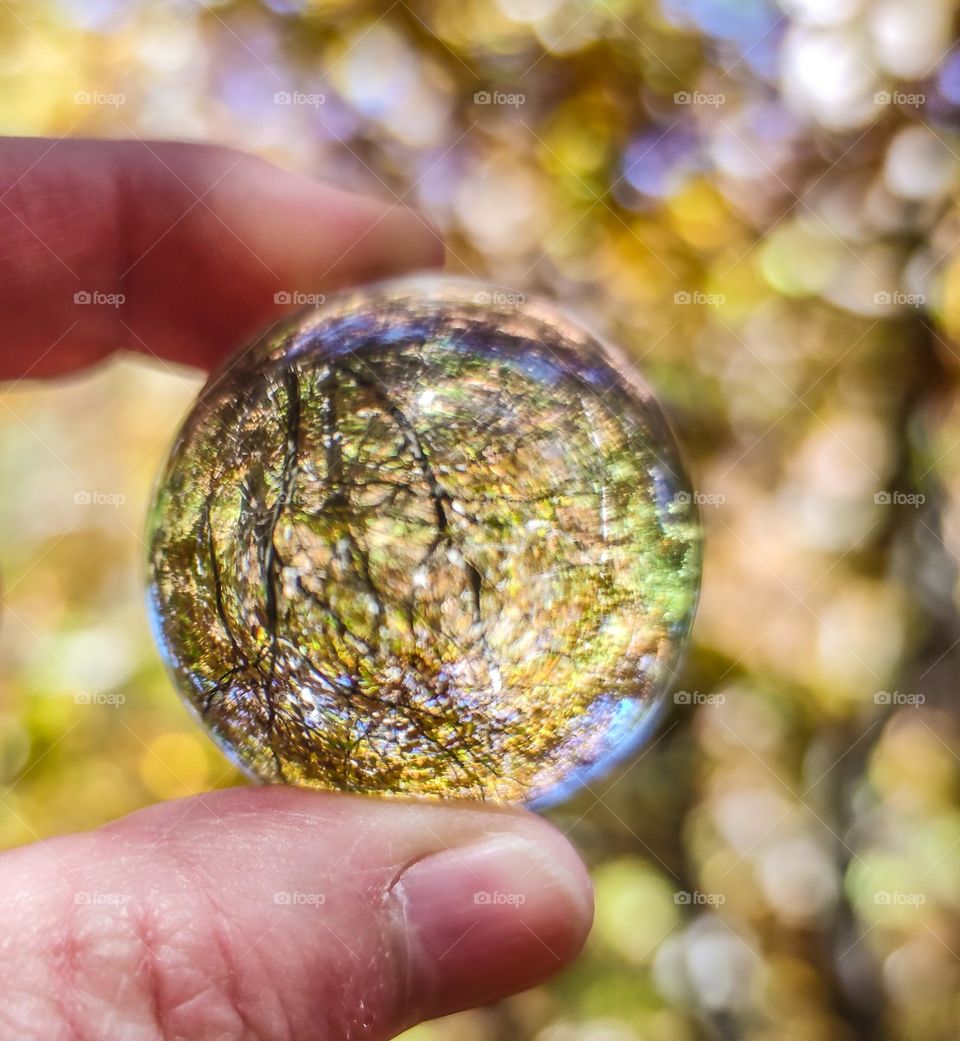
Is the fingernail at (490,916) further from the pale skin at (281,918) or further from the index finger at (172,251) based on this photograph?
the index finger at (172,251)

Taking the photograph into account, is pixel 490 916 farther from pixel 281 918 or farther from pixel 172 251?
pixel 172 251

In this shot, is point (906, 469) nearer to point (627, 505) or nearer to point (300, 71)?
point (627, 505)

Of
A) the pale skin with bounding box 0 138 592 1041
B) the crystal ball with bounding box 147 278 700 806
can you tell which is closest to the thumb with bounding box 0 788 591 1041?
the pale skin with bounding box 0 138 592 1041

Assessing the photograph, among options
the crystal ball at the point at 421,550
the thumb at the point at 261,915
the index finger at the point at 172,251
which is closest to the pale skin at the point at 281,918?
the thumb at the point at 261,915

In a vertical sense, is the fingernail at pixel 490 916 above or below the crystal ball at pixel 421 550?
below

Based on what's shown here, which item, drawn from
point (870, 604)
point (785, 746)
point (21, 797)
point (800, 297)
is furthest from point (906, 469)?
point (21, 797)

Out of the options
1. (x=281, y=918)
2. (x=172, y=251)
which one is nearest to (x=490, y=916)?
(x=281, y=918)

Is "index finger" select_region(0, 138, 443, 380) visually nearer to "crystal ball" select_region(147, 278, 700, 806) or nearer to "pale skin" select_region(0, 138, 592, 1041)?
"crystal ball" select_region(147, 278, 700, 806)
